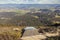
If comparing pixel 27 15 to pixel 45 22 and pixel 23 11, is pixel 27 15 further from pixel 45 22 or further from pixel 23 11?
pixel 45 22

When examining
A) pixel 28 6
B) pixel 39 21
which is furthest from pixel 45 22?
pixel 28 6

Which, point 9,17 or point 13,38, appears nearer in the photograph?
point 13,38

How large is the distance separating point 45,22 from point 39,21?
6.5 inches

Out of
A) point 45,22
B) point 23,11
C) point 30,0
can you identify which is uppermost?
point 30,0

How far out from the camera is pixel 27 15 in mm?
3674

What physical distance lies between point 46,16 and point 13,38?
1081 mm

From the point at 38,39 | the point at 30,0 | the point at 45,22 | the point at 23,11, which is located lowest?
the point at 38,39

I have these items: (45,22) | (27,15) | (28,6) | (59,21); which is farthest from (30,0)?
(59,21)

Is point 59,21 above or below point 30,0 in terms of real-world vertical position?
below

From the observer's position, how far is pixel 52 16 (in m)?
3.65

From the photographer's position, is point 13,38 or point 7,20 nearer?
point 13,38

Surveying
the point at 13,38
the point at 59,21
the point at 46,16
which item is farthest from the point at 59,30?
the point at 13,38

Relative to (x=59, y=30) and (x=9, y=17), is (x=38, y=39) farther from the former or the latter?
(x=9, y=17)

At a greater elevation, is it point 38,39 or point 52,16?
point 52,16
